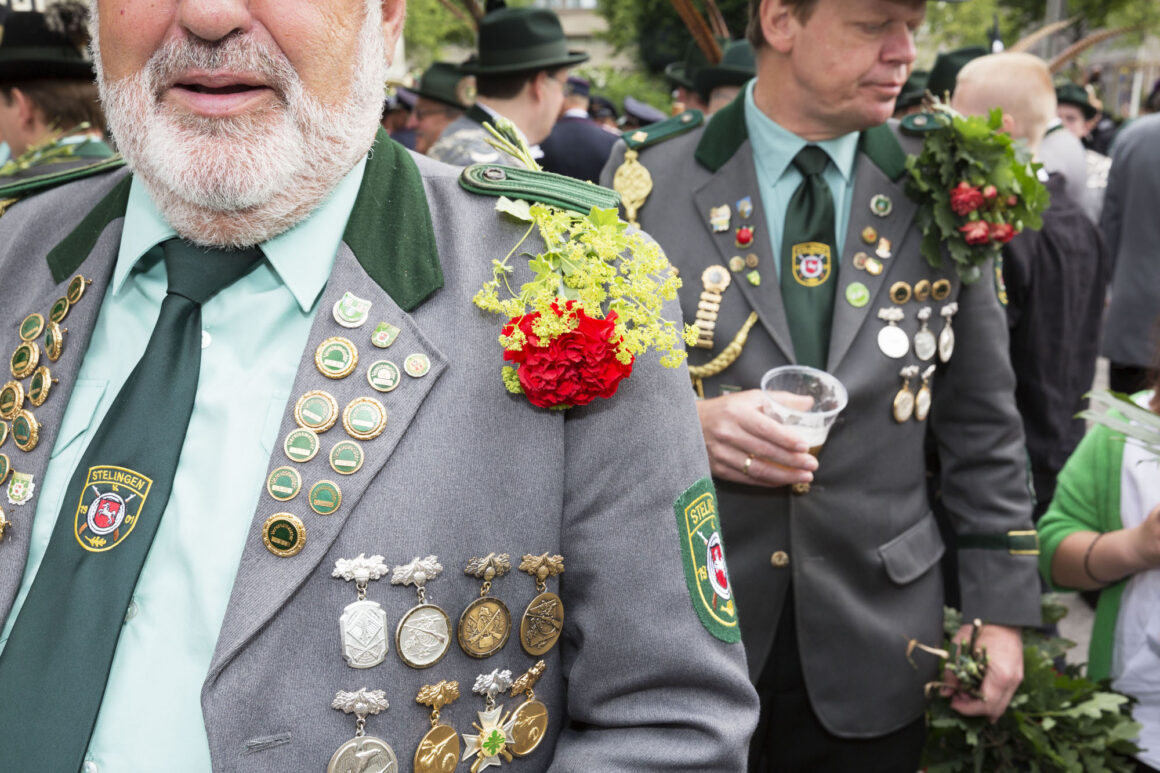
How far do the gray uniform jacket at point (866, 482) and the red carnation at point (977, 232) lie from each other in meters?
0.12

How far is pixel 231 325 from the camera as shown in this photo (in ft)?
5.01

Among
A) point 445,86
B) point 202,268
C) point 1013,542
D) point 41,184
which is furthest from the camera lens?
point 445,86

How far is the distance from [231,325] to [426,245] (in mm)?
325

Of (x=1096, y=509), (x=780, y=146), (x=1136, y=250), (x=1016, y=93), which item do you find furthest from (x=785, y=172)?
(x=1136, y=250)

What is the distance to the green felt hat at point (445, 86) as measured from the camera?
24.9 feet

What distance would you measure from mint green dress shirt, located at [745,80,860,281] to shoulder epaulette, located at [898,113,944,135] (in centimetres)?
20

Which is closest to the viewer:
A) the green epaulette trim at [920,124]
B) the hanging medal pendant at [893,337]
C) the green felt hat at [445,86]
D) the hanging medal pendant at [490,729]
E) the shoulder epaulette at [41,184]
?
the hanging medal pendant at [490,729]

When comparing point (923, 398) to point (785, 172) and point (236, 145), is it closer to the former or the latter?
point (785, 172)

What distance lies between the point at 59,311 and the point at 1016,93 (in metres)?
3.92

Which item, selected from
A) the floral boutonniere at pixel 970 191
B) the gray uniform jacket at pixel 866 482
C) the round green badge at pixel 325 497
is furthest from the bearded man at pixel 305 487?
the floral boutonniere at pixel 970 191

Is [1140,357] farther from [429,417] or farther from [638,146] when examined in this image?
[429,417]

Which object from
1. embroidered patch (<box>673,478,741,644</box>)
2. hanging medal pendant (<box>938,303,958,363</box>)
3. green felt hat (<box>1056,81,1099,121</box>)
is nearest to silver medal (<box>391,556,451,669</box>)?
embroidered patch (<box>673,478,741,644</box>)

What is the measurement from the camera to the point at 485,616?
55.3 inches

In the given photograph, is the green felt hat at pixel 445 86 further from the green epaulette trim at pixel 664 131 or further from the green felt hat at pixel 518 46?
the green epaulette trim at pixel 664 131
